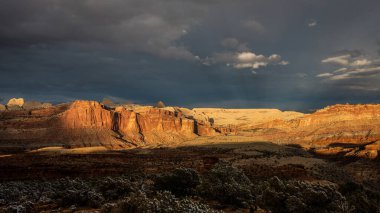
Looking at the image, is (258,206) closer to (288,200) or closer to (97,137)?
(288,200)

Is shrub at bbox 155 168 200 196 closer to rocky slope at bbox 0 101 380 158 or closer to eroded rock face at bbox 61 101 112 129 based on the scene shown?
rocky slope at bbox 0 101 380 158

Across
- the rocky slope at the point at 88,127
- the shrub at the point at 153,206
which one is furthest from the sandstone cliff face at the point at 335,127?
the shrub at the point at 153,206

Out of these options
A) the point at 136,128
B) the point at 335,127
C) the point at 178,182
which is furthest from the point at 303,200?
the point at 136,128

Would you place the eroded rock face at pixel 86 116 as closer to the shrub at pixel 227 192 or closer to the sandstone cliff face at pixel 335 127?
the sandstone cliff face at pixel 335 127

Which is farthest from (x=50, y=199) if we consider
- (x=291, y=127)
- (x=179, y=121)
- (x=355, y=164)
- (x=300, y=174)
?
(x=179, y=121)

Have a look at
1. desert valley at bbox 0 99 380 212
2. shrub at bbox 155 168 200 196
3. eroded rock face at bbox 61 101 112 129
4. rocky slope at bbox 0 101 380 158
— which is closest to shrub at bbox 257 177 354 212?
desert valley at bbox 0 99 380 212

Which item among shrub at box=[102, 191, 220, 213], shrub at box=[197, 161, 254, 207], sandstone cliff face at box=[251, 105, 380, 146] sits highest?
sandstone cliff face at box=[251, 105, 380, 146]

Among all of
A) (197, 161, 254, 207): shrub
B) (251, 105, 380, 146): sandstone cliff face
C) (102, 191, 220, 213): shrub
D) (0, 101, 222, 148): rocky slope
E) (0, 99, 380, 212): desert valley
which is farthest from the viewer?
(0, 101, 222, 148): rocky slope

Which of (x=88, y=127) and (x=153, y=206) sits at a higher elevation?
(x=88, y=127)

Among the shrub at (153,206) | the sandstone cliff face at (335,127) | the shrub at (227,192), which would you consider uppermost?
the sandstone cliff face at (335,127)

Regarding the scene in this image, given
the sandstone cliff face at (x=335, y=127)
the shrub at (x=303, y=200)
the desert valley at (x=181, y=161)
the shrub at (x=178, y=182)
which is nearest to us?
the shrub at (x=303, y=200)

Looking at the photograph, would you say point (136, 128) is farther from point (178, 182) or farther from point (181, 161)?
point (178, 182)

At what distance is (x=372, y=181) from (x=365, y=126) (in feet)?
266

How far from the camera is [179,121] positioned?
167625 millimetres
